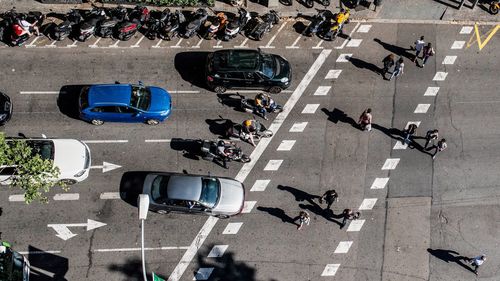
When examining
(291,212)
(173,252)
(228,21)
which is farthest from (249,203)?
(228,21)

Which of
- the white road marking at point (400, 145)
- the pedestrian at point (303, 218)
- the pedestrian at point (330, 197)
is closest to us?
the pedestrian at point (303, 218)

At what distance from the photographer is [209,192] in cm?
2503

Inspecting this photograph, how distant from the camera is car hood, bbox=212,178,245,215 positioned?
25.2 meters

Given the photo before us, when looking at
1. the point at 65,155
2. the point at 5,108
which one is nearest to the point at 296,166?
the point at 65,155

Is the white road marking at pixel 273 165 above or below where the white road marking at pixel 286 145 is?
below

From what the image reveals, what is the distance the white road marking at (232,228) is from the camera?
85.0 feet

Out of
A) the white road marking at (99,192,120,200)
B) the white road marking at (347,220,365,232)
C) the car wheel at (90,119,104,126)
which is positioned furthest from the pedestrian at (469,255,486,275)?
the car wheel at (90,119,104,126)

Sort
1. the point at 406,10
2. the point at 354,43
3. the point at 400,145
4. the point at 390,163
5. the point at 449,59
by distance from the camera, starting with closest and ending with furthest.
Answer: the point at 390,163, the point at 400,145, the point at 354,43, the point at 449,59, the point at 406,10

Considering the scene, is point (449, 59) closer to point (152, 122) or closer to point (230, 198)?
point (230, 198)

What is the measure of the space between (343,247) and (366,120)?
6918 mm

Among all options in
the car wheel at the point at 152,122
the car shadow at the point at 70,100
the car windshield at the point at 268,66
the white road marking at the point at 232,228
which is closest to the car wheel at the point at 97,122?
the car shadow at the point at 70,100

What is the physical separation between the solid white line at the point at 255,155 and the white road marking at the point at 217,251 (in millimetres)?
679

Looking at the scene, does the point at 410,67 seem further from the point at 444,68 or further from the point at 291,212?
the point at 291,212

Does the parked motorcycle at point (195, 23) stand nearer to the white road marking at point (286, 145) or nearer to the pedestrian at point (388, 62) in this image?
the white road marking at point (286, 145)
